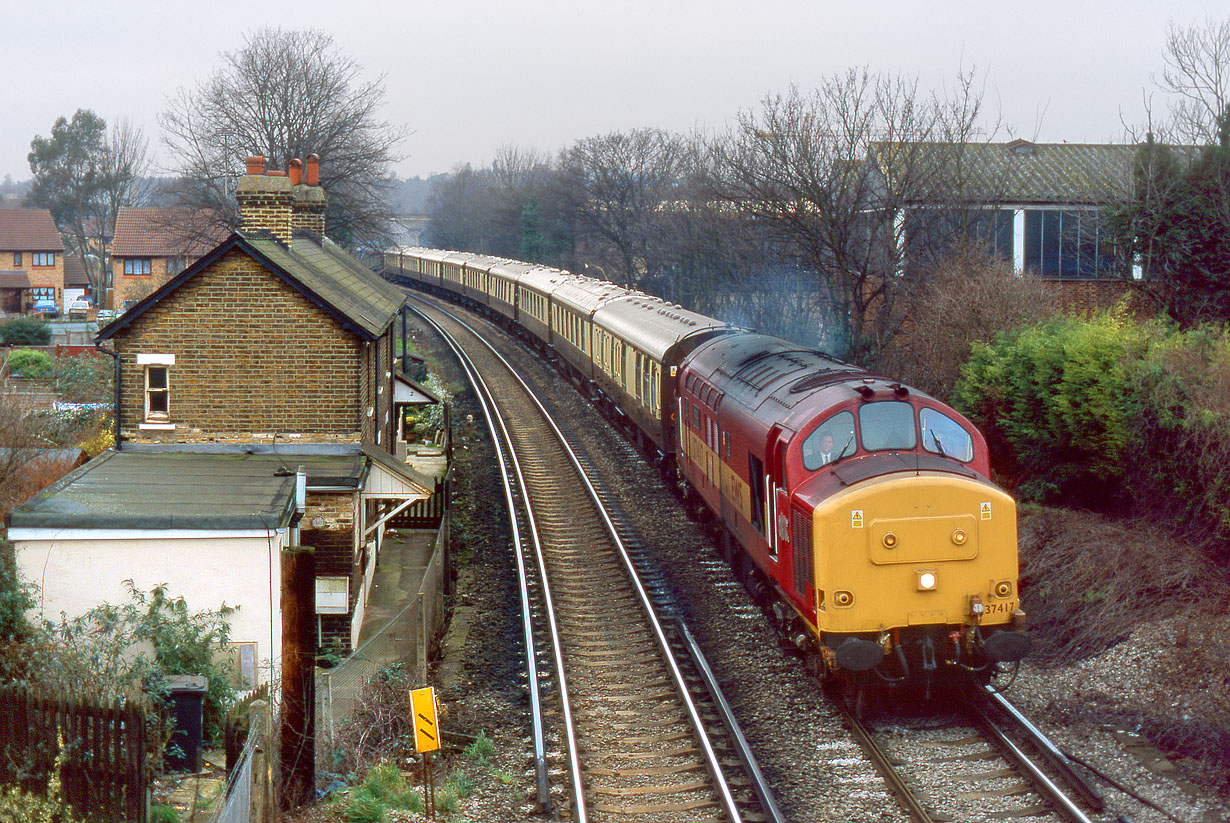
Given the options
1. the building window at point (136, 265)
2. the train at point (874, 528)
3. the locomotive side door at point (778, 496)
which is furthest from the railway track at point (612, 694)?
the building window at point (136, 265)

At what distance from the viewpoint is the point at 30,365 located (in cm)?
3525

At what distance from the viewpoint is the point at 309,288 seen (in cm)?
1417

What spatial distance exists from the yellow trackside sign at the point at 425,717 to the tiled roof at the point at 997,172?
755 inches

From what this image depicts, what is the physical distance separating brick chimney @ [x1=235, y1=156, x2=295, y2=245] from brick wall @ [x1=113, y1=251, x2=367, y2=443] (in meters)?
2.53

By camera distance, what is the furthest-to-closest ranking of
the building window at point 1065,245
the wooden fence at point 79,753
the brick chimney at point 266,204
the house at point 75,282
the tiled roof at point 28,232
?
the house at point 75,282 < the tiled roof at point 28,232 < the building window at point 1065,245 < the brick chimney at point 266,204 < the wooden fence at point 79,753

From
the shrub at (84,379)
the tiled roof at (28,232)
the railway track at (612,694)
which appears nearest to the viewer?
the railway track at (612,694)

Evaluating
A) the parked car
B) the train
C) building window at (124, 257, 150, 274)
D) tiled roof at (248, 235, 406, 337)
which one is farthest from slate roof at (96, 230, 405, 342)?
the parked car

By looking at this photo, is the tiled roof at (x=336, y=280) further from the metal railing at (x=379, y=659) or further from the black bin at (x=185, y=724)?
the black bin at (x=185, y=724)

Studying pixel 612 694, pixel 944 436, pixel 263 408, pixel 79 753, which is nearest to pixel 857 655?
pixel 944 436

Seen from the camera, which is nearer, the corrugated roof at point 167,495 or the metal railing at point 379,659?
the metal railing at point 379,659

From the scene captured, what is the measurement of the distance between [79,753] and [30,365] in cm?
3166

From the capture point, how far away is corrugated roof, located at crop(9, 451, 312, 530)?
1106cm

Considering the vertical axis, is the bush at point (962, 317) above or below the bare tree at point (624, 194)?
below

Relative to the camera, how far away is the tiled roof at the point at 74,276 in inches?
3002
